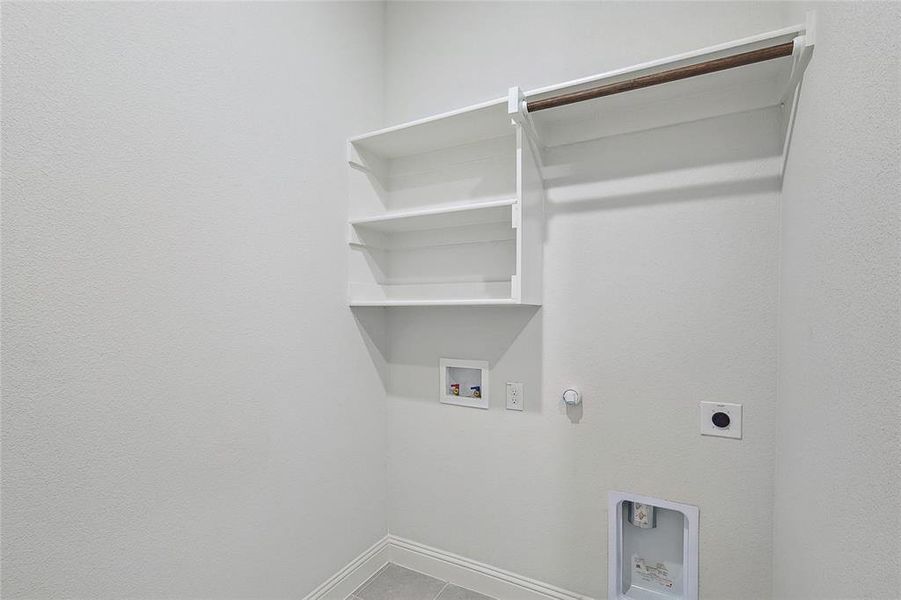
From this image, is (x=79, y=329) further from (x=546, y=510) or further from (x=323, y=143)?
(x=546, y=510)

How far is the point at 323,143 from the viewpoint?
1698 mm

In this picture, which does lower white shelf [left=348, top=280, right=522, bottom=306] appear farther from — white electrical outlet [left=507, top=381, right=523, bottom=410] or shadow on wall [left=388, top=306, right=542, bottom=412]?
white electrical outlet [left=507, top=381, right=523, bottom=410]

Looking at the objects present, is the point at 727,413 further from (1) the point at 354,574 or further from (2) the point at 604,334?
(1) the point at 354,574

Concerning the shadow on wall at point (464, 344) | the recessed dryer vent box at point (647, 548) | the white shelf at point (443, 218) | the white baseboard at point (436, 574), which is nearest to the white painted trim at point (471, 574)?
the white baseboard at point (436, 574)

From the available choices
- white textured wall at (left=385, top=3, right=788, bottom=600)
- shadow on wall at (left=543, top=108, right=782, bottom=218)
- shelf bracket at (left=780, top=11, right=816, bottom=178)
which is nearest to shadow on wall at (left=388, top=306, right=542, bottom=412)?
white textured wall at (left=385, top=3, right=788, bottom=600)

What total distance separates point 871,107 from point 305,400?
1.71 metres

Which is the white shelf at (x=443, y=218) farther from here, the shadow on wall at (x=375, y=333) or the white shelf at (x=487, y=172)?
the shadow on wall at (x=375, y=333)

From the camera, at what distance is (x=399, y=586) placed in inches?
72.6

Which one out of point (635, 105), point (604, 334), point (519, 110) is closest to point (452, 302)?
point (604, 334)

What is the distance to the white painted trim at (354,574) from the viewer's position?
1667mm

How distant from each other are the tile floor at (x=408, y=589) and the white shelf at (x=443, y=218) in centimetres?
163

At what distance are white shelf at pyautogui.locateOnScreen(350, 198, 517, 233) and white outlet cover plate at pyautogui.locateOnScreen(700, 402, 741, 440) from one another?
0.97 metres

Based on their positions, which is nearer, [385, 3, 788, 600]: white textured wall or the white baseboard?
[385, 3, 788, 600]: white textured wall

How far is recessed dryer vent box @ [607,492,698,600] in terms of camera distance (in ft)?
4.81
